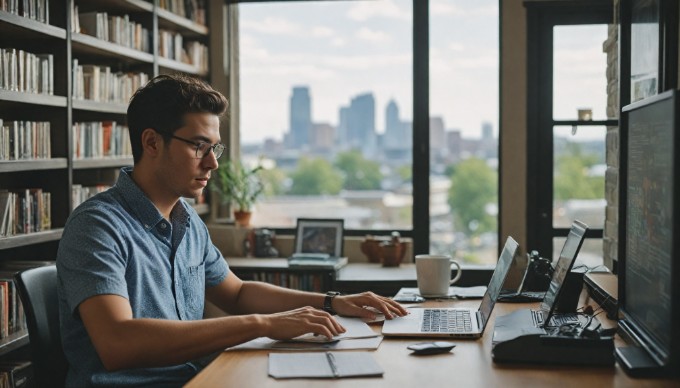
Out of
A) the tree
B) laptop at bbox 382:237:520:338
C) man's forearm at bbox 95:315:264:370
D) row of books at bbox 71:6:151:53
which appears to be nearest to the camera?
man's forearm at bbox 95:315:264:370

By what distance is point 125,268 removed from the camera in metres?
2.04

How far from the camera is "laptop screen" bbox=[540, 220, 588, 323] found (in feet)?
6.59

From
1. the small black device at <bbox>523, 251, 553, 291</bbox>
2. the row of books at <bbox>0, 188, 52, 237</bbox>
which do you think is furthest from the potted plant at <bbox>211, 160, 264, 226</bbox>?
the small black device at <bbox>523, 251, 553, 291</bbox>

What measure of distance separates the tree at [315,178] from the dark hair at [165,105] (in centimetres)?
269

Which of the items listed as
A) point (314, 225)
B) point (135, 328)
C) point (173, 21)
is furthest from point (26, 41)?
point (135, 328)

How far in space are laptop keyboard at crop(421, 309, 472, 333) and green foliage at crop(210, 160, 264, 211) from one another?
2.43 meters

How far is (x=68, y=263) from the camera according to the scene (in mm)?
1933

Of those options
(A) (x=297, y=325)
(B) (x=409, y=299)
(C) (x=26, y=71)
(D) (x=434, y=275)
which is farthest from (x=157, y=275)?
(C) (x=26, y=71)

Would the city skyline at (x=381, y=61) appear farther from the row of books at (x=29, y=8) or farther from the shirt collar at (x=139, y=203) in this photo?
the shirt collar at (x=139, y=203)

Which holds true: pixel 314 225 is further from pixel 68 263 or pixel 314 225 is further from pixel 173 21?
pixel 68 263

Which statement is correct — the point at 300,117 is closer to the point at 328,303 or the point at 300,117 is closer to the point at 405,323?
the point at 328,303

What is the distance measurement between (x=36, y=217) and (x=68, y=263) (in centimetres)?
164

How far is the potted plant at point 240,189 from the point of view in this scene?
473 cm

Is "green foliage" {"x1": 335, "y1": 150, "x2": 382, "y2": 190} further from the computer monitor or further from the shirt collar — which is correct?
the computer monitor
